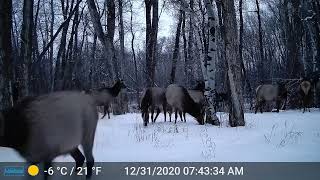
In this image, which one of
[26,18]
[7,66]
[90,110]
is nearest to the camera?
[90,110]

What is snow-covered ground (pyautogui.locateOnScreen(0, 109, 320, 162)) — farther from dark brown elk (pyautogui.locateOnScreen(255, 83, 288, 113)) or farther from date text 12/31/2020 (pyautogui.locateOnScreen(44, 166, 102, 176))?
dark brown elk (pyautogui.locateOnScreen(255, 83, 288, 113))

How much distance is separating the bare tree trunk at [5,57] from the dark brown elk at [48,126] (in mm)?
2993

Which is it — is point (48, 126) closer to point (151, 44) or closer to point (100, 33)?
point (100, 33)

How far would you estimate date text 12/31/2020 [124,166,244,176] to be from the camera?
4.94 meters

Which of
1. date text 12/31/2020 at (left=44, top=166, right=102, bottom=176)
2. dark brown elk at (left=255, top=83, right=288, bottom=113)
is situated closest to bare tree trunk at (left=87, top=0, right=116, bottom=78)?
dark brown elk at (left=255, top=83, right=288, bottom=113)

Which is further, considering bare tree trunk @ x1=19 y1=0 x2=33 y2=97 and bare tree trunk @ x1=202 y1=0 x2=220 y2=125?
bare tree trunk @ x1=202 y1=0 x2=220 y2=125

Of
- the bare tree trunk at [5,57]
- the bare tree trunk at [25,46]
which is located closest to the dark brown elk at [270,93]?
the bare tree trunk at [25,46]

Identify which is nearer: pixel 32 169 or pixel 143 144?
pixel 32 169

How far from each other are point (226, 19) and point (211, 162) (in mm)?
6218

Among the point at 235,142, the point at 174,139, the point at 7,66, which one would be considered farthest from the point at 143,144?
the point at 7,66

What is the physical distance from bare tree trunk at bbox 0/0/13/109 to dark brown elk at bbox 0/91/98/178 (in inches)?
118

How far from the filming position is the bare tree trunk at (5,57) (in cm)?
744

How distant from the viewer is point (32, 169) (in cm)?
452

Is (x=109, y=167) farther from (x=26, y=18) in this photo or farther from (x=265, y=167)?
(x=26, y=18)
